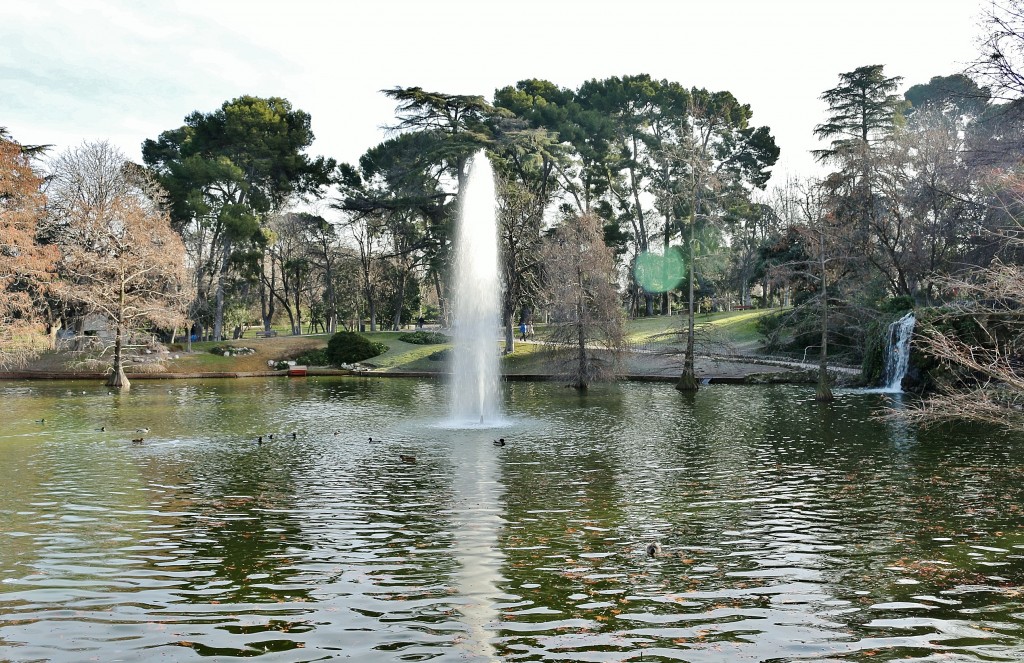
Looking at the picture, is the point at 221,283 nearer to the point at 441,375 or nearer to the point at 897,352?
the point at 441,375

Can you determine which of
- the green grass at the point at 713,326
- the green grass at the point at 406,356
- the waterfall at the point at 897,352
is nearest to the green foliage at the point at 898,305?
the waterfall at the point at 897,352

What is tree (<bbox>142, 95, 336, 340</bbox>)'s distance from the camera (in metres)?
56.9

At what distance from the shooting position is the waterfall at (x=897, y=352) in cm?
3481

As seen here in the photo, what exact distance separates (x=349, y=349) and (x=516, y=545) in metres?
44.4

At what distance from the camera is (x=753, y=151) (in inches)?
2778

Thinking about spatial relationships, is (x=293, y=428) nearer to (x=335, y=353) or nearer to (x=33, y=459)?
(x=33, y=459)

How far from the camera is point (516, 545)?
11.1 m

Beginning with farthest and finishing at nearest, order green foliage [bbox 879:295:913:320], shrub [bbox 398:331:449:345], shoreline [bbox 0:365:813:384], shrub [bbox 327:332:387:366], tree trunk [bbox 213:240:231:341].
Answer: tree trunk [bbox 213:240:231:341] < shrub [bbox 398:331:449:345] < shrub [bbox 327:332:387:366] < shoreline [bbox 0:365:813:384] < green foliage [bbox 879:295:913:320]

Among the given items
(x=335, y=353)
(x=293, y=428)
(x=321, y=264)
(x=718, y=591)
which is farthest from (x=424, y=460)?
(x=321, y=264)

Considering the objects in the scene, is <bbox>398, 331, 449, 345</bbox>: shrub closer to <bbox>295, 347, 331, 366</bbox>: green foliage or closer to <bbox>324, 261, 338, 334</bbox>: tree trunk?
<bbox>295, 347, 331, 366</bbox>: green foliage

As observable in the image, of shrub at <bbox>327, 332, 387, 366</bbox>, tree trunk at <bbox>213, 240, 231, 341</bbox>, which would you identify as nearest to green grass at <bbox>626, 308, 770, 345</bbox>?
shrub at <bbox>327, 332, 387, 366</bbox>

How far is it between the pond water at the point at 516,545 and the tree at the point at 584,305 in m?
14.3

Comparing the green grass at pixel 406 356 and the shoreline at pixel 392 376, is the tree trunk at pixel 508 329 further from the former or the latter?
the shoreline at pixel 392 376

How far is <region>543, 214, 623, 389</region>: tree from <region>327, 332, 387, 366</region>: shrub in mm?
19925
